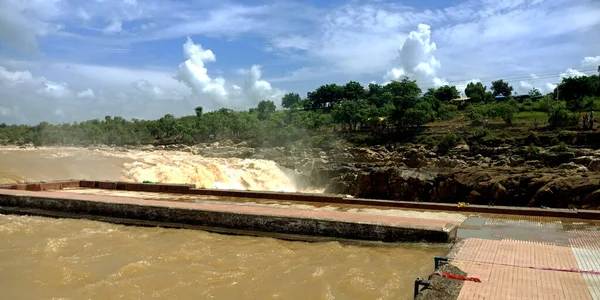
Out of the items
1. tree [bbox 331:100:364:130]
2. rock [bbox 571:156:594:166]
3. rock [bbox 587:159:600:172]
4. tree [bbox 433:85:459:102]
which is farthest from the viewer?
tree [bbox 433:85:459:102]

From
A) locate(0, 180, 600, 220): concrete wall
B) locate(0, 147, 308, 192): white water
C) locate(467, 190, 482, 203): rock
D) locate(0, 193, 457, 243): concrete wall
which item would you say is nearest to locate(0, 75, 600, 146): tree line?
locate(0, 147, 308, 192): white water

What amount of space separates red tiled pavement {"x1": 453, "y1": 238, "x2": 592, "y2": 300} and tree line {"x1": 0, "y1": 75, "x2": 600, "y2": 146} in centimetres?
3308

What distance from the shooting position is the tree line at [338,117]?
1636 inches

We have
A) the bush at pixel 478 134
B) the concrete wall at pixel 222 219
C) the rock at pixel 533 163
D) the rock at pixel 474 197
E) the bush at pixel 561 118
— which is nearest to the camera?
the concrete wall at pixel 222 219

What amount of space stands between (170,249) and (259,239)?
158 cm

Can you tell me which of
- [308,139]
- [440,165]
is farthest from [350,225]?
[308,139]

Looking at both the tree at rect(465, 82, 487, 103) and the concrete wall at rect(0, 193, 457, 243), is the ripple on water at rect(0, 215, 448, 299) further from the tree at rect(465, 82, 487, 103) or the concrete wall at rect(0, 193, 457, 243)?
the tree at rect(465, 82, 487, 103)

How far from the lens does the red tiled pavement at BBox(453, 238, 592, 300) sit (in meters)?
4.09

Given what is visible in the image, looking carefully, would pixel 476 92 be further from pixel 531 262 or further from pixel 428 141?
pixel 531 262

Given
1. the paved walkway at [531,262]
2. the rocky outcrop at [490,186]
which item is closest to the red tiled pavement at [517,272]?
the paved walkway at [531,262]

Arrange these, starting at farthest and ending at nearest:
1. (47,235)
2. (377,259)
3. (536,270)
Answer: (47,235), (377,259), (536,270)

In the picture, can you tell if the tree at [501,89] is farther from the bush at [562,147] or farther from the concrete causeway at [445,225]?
the concrete causeway at [445,225]

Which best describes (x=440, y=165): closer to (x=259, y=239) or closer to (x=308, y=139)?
(x=308, y=139)

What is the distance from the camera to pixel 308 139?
44719 millimetres
